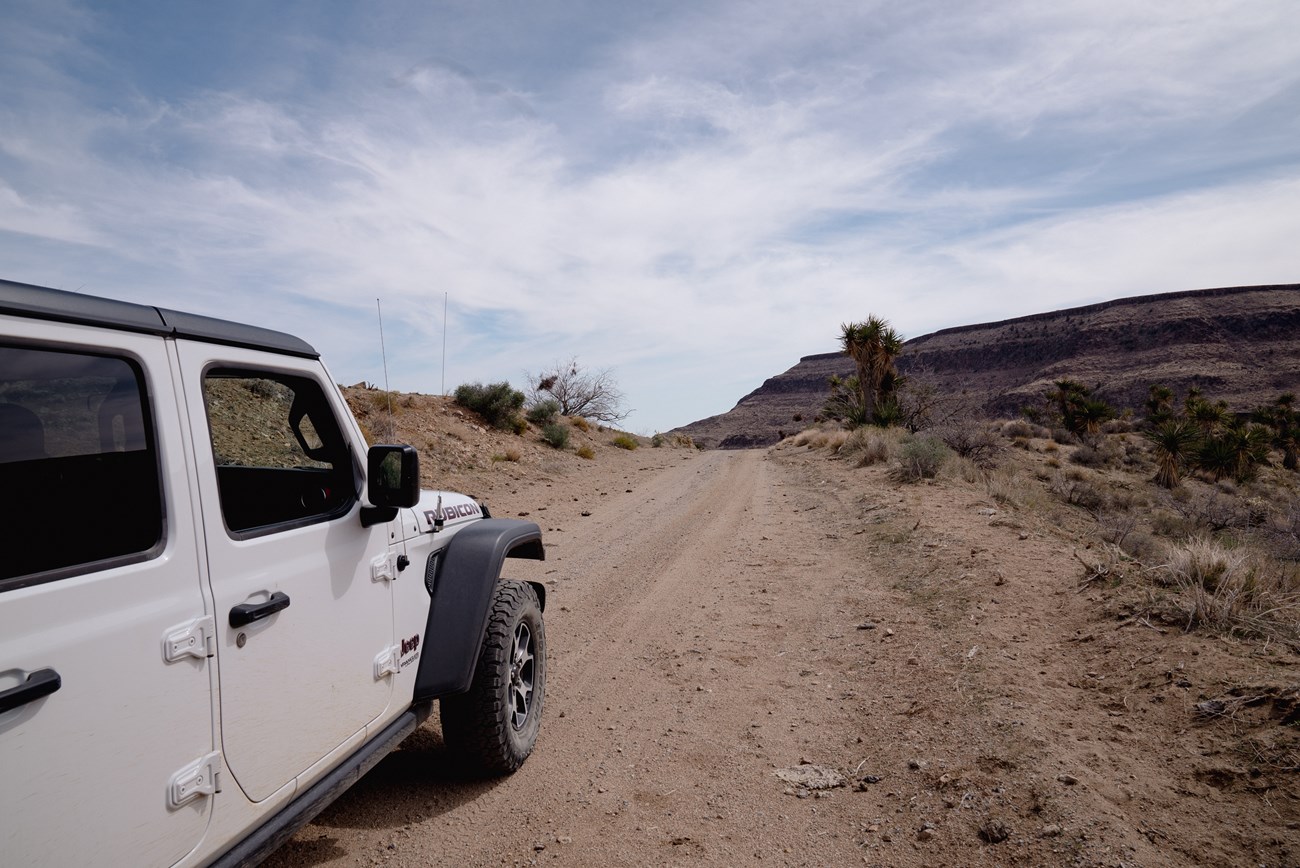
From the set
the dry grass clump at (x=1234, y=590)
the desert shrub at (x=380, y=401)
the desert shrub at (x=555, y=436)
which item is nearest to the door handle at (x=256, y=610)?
the dry grass clump at (x=1234, y=590)

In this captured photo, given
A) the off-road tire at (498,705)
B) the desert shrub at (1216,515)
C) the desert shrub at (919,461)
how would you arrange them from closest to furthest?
the off-road tire at (498,705) < the desert shrub at (919,461) < the desert shrub at (1216,515)

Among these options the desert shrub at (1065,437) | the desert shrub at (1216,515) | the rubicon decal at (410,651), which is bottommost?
the desert shrub at (1216,515)

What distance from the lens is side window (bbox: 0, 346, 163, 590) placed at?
1.78 meters

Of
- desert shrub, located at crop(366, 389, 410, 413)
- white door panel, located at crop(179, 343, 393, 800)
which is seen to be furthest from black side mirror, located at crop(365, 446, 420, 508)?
desert shrub, located at crop(366, 389, 410, 413)

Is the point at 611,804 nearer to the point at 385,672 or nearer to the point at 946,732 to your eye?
the point at 385,672

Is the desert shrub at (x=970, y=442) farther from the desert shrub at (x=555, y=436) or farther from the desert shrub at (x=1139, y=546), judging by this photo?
the desert shrub at (x=555, y=436)

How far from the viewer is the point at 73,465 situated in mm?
2053

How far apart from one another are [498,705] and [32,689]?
2.16 metres

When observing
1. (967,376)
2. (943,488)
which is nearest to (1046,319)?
(967,376)

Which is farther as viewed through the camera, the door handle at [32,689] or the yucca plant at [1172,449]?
the yucca plant at [1172,449]

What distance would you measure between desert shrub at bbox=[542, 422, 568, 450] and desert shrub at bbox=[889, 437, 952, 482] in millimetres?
11976

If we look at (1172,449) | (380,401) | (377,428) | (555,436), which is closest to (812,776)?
(377,428)

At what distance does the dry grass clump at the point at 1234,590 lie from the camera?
4.46 meters

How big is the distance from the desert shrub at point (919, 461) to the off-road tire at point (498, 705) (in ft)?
36.2
